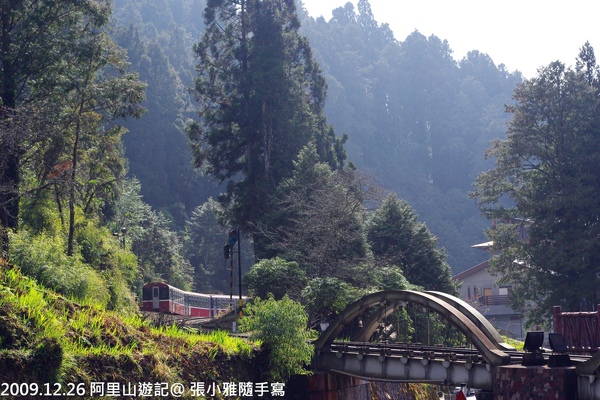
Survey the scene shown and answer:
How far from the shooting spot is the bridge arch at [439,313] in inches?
904

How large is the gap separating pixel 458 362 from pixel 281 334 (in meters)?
5.81

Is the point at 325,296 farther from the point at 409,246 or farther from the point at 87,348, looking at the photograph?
the point at 87,348

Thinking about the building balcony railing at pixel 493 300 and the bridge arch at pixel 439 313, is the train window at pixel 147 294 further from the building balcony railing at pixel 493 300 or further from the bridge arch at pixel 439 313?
the building balcony railing at pixel 493 300

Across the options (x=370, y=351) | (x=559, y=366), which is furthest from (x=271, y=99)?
(x=559, y=366)

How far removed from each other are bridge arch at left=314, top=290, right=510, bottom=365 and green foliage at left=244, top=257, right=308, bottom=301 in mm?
5234

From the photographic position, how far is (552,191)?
43.8 meters

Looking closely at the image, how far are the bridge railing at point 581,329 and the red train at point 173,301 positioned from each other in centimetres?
2220

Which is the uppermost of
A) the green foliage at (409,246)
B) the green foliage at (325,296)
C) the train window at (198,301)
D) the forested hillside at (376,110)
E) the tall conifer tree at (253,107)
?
the forested hillside at (376,110)

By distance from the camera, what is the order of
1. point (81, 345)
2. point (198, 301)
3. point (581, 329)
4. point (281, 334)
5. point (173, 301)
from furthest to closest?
point (198, 301)
point (173, 301)
point (581, 329)
point (281, 334)
point (81, 345)

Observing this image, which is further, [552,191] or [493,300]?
[493,300]

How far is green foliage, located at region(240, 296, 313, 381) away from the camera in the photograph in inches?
1007

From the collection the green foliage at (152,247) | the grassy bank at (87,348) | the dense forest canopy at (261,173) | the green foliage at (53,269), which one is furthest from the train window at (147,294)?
the grassy bank at (87,348)

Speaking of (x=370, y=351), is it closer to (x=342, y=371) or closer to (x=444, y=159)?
(x=342, y=371)

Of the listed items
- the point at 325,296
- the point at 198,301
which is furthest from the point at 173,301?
the point at 325,296
